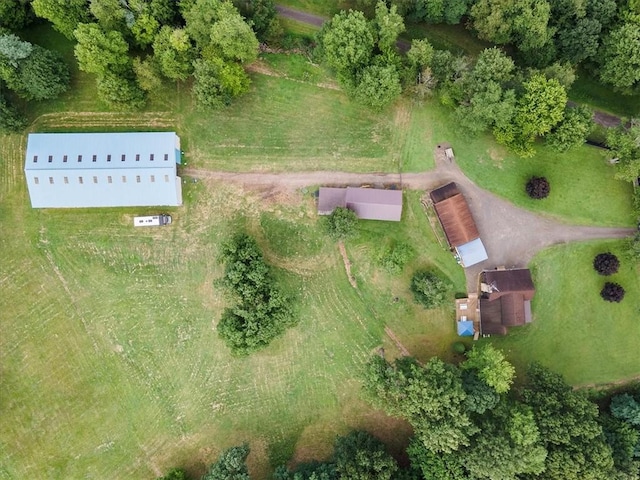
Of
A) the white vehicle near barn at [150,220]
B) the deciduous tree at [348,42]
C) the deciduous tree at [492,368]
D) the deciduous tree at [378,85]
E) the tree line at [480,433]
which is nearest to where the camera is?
the tree line at [480,433]

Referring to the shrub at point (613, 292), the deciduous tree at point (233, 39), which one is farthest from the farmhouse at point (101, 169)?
the shrub at point (613, 292)

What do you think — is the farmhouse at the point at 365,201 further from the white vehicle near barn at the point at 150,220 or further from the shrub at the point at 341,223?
the white vehicle near barn at the point at 150,220

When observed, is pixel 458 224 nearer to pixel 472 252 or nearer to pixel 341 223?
pixel 472 252

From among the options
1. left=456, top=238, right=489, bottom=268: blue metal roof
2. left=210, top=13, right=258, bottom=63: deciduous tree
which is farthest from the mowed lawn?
left=210, top=13, right=258, bottom=63: deciduous tree

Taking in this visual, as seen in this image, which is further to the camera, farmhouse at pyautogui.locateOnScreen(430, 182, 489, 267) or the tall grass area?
the tall grass area

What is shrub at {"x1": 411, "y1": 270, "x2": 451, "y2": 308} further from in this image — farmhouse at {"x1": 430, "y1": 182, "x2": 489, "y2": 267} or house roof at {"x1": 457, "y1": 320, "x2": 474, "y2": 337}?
farmhouse at {"x1": 430, "y1": 182, "x2": 489, "y2": 267}

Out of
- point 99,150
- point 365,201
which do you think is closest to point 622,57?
point 365,201

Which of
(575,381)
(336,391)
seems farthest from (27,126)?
(575,381)
